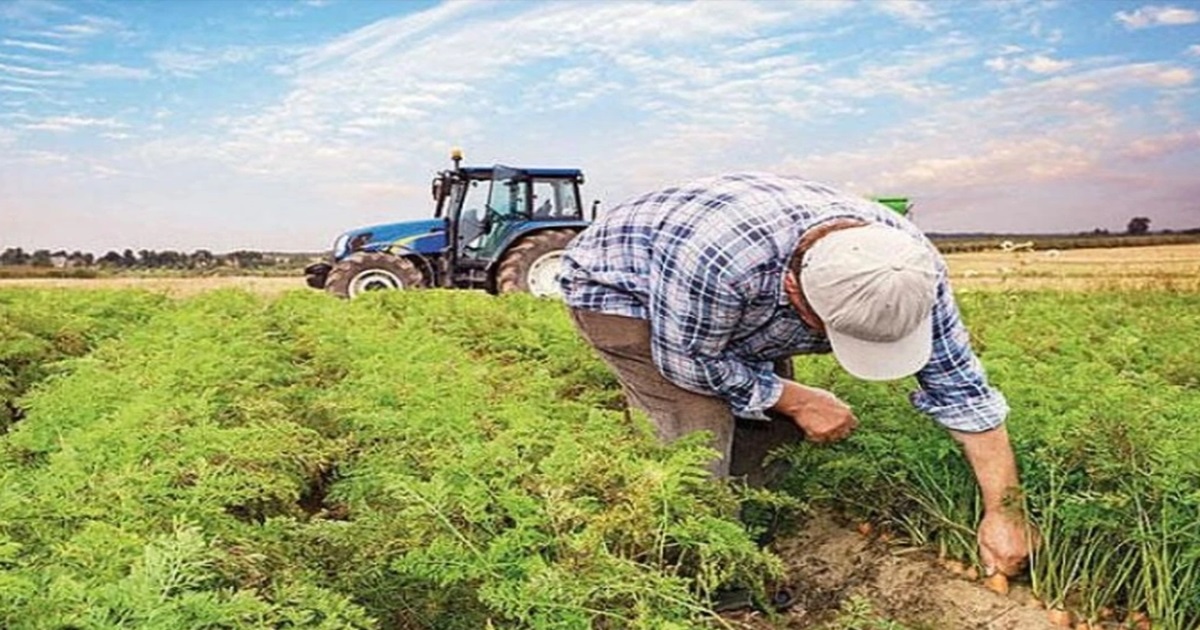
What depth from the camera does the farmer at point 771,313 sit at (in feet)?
13.7

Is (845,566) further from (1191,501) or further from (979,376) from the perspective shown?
(1191,501)

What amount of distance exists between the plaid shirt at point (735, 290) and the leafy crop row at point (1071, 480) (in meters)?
0.38

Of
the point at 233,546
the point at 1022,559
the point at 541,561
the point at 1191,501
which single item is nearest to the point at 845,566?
the point at 1022,559

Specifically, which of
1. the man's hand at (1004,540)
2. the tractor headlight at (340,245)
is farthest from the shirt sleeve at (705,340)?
the tractor headlight at (340,245)

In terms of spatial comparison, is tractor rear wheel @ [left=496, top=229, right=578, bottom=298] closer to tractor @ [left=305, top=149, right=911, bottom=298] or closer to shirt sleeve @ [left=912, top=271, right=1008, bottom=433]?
tractor @ [left=305, top=149, right=911, bottom=298]

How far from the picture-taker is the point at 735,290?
4.59 metres

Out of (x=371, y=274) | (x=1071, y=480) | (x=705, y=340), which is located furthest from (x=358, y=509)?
(x=371, y=274)

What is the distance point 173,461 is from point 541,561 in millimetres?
1941

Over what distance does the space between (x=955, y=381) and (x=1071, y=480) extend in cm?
59

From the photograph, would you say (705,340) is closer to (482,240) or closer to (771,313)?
(771,313)

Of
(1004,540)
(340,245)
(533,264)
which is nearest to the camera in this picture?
(1004,540)

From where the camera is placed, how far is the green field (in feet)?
11.7

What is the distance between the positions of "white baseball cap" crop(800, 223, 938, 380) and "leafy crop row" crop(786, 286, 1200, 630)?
0.79 m

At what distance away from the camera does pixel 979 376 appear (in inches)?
186
